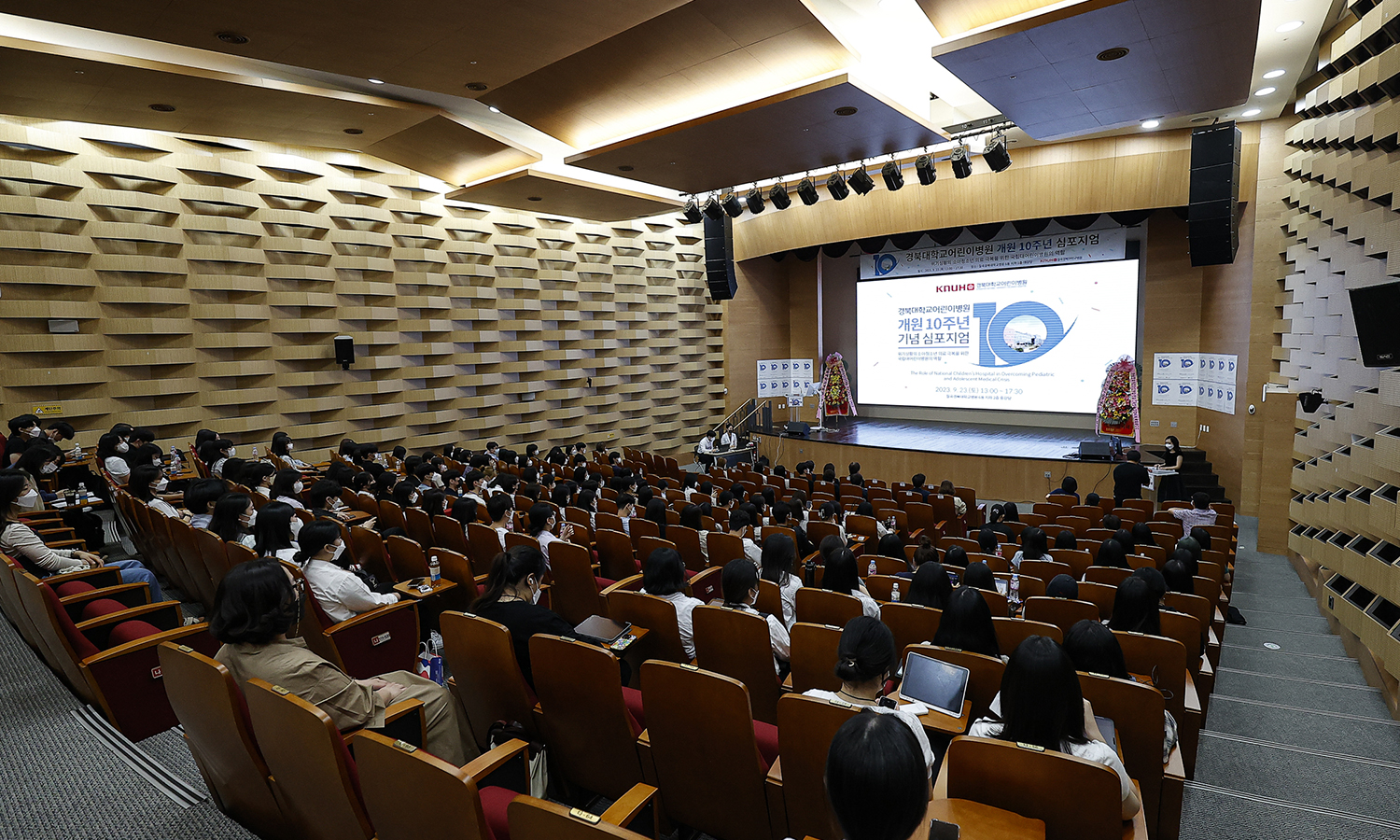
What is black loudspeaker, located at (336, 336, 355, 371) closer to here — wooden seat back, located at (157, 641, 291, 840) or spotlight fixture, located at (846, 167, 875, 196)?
spotlight fixture, located at (846, 167, 875, 196)

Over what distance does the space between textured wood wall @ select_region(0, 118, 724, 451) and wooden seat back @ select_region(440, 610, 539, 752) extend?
859cm

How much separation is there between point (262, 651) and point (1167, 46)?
758 centimetres

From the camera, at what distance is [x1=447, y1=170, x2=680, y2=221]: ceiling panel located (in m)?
9.84

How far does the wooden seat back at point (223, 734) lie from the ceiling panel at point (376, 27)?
493 cm

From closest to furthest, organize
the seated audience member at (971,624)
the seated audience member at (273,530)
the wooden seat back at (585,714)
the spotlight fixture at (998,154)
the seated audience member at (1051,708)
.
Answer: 1. the seated audience member at (1051,708)
2. the wooden seat back at (585,714)
3. the seated audience member at (971,624)
4. the seated audience member at (273,530)
5. the spotlight fixture at (998,154)

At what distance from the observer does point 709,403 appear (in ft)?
52.9

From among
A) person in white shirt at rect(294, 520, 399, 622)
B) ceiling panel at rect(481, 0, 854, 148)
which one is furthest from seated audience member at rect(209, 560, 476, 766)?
ceiling panel at rect(481, 0, 854, 148)

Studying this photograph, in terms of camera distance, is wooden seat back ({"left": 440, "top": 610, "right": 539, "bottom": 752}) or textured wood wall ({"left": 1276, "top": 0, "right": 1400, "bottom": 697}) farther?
textured wood wall ({"left": 1276, "top": 0, "right": 1400, "bottom": 697})

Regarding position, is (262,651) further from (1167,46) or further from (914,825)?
(1167,46)

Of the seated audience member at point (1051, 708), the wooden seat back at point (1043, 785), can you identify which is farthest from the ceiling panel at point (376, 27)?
the wooden seat back at point (1043, 785)

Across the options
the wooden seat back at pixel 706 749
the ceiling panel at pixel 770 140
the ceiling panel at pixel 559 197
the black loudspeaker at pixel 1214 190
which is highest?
the ceiling panel at pixel 559 197

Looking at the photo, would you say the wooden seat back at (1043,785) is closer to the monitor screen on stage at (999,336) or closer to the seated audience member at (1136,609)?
the seated audience member at (1136,609)

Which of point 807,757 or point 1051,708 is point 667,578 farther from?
point 1051,708

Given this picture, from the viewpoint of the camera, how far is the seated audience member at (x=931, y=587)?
11.6 ft
